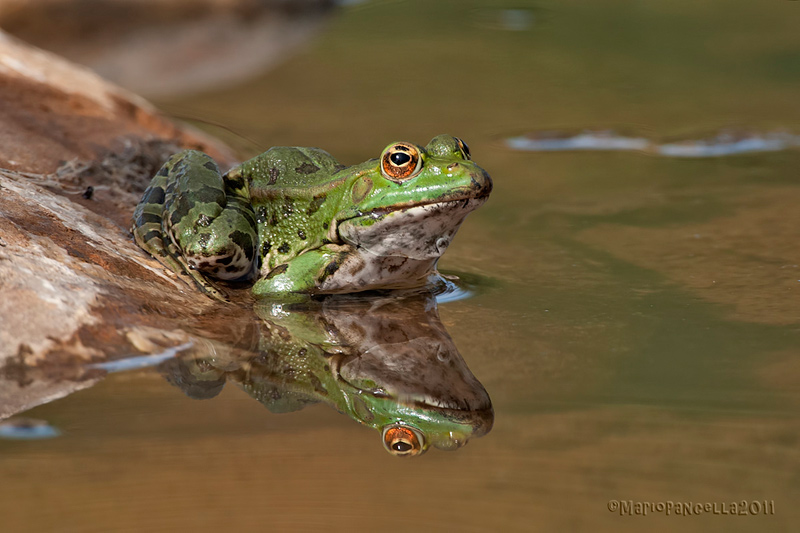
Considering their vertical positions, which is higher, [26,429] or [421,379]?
[26,429]

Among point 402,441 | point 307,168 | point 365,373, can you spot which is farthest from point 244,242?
point 402,441

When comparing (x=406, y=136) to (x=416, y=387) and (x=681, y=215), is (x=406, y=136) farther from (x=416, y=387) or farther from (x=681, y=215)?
(x=416, y=387)

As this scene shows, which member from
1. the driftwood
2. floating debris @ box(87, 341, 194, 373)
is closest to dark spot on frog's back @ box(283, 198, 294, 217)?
the driftwood

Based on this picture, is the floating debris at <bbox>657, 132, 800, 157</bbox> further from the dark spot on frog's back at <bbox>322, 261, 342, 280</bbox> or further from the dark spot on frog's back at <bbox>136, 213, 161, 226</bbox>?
the dark spot on frog's back at <bbox>136, 213, 161, 226</bbox>

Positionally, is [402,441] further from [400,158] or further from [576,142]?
[576,142]

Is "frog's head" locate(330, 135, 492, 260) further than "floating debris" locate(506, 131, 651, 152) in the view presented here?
No

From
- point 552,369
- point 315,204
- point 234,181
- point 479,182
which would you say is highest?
point 479,182
